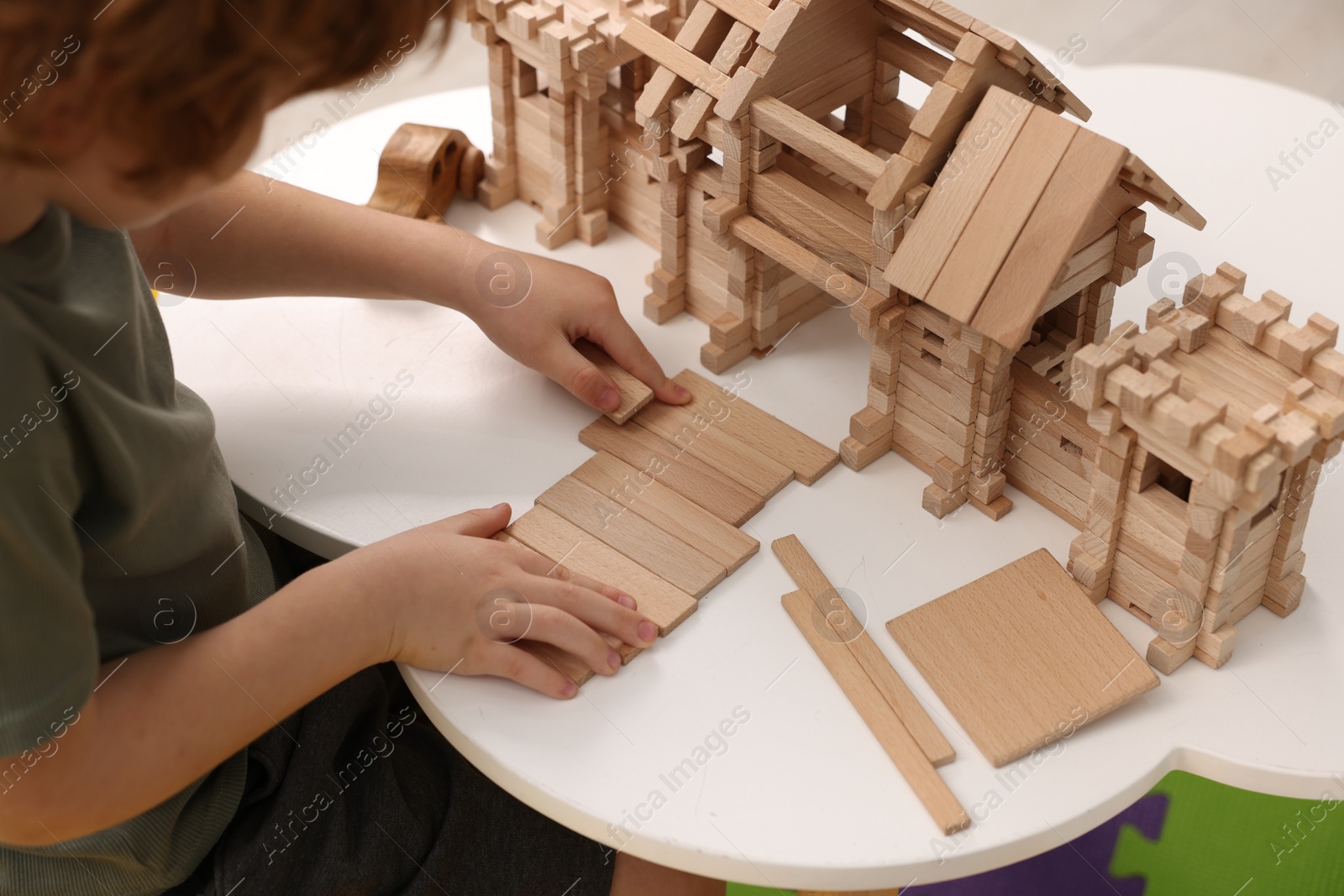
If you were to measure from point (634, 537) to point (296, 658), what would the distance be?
0.91 ft

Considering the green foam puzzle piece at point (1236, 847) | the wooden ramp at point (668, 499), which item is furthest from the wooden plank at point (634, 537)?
the green foam puzzle piece at point (1236, 847)

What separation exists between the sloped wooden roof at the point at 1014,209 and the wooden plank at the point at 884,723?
25cm

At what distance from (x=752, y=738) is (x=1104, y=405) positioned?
328mm

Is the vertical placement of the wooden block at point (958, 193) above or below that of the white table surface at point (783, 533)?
above

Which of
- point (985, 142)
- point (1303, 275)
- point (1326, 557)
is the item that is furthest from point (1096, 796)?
point (1303, 275)

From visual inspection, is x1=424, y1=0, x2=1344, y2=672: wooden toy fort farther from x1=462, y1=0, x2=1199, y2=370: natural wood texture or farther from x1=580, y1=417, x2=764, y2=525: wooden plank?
x1=580, y1=417, x2=764, y2=525: wooden plank

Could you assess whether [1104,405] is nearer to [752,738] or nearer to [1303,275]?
[752,738]

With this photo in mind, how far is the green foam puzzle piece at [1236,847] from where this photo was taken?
4.49 ft

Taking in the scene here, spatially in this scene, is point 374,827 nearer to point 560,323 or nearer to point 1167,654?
point 560,323

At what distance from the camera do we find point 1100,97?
4.75ft

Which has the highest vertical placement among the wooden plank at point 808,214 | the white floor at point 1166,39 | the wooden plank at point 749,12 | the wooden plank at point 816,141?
the wooden plank at point 749,12

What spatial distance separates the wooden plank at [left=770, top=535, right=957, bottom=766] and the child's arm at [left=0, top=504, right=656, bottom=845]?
0.43 feet

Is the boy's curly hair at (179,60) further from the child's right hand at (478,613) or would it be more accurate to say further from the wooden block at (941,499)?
the wooden block at (941,499)

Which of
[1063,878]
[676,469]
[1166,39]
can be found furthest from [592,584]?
[1166,39]
